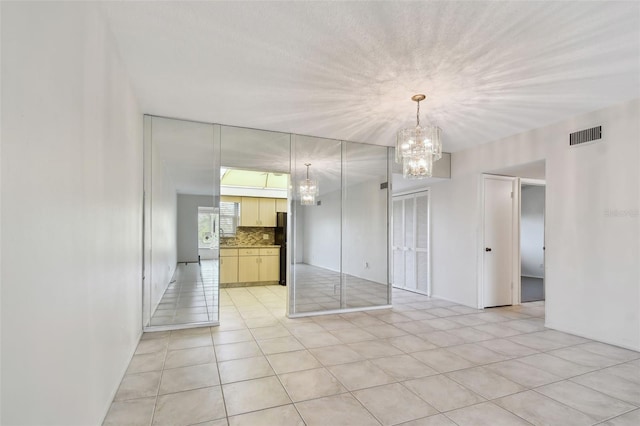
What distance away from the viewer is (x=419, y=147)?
3570mm

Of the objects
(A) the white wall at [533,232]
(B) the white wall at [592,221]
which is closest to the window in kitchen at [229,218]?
(B) the white wall at [592,221]

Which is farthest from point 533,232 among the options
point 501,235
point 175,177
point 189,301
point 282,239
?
point 175,177

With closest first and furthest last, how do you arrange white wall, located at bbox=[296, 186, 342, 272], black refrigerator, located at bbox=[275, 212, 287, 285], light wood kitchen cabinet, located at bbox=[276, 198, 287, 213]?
white wall, located at bbox=[296, 186, 342, 272]
black refrigerator, located at bbox=[275, 212, 287, 285]
light wood kitchen cabinet, located at bbox=[276, 198, 287, 213]

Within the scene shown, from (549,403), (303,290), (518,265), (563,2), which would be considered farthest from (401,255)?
(563,2)

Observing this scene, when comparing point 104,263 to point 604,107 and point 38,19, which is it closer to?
point 38,19

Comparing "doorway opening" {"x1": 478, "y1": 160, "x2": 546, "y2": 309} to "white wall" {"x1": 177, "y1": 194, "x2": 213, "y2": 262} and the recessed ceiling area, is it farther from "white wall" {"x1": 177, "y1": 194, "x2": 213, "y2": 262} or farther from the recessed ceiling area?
"white wall" {"x1": 177, "y1": 194, "x2": 213, "y2": 262}

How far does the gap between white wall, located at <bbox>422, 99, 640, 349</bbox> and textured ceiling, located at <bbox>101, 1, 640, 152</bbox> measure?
1.37ft

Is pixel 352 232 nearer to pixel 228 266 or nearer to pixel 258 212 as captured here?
pixel 228 266

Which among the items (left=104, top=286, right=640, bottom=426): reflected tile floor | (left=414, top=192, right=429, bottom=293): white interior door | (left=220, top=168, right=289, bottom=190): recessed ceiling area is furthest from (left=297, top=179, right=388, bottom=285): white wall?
(left=220, top=168, right=289, bottom=190): recessed ceiling area

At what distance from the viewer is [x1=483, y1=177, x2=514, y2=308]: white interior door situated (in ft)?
18.0

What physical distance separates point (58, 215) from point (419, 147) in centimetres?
325

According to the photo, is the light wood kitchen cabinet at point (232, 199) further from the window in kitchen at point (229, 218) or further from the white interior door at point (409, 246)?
the white interior door at point (409, 246)

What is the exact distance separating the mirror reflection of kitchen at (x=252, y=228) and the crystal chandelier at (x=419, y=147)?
13.1 ft

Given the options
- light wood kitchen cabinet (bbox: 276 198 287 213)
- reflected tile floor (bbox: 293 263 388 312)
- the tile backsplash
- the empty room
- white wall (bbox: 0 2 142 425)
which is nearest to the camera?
white wall (bbox: 0 2 142 425)
